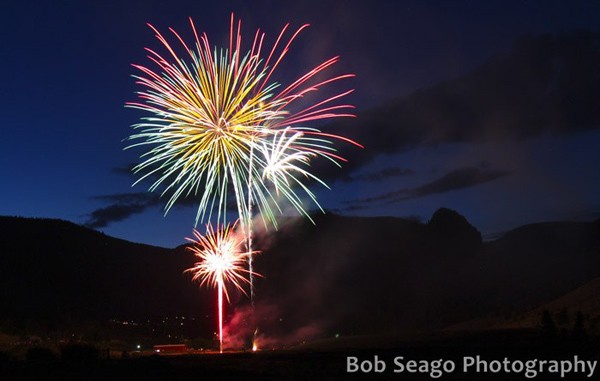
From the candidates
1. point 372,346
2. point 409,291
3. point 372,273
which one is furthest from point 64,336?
point 372,273

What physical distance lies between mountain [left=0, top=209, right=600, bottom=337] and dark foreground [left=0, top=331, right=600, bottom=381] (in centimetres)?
3368

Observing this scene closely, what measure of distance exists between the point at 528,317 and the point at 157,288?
194ft

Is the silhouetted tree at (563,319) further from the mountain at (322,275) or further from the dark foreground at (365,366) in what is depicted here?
the mountain at (322,275)

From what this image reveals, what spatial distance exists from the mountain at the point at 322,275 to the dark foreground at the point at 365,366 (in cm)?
3368

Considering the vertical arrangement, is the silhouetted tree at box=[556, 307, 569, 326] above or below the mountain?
below

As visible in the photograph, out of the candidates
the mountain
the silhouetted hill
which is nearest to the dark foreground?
the mountain

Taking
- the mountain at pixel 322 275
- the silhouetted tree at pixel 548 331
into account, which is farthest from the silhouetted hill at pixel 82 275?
the silhouetted tree at pixel 548 331

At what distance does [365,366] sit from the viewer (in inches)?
727

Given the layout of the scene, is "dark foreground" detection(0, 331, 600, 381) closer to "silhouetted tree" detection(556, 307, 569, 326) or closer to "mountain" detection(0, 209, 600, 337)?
"silhouetted tree" detection(556, 307, 569, 326)

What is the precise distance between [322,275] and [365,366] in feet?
239

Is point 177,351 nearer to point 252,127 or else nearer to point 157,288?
point 252,127

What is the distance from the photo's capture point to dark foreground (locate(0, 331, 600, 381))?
16016 millimetres

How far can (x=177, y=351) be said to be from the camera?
33594 mm

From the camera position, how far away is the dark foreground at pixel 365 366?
52.5 ft
